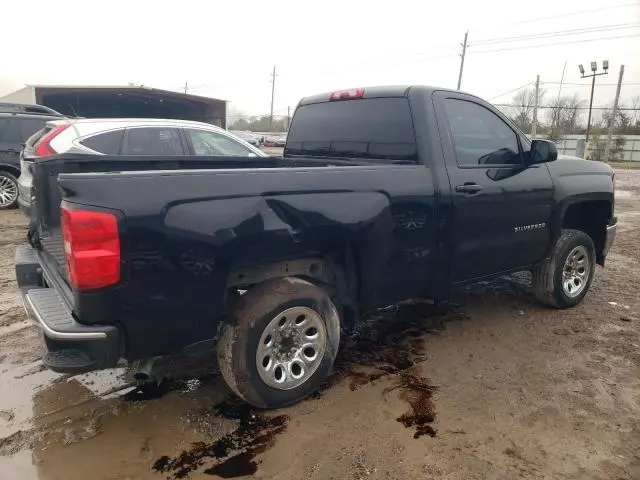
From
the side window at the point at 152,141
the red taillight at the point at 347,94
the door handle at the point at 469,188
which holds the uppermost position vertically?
the red taillight at the point at 347,94

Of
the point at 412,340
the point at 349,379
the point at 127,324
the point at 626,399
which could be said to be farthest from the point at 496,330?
the point at 127,324

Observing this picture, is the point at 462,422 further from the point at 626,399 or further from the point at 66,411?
the point at 66,411

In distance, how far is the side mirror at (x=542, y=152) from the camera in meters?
4.33

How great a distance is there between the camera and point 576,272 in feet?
16.8

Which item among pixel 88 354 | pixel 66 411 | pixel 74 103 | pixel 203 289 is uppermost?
pixel 74 103

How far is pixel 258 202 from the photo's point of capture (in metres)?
2.84

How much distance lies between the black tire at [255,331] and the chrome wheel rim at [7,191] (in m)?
8.79

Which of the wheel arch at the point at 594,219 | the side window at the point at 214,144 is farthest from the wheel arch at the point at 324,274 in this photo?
the side window at the point at 214,144

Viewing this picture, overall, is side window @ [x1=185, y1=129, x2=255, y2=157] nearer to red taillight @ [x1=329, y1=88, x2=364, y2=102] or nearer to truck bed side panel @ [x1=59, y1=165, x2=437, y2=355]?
red taillight @ [x1=329, y1=88, x2=364, y2=102]

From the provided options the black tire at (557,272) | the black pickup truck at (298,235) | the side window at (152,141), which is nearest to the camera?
the black pickup truck at (298,235)

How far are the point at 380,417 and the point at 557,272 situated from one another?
2681mm

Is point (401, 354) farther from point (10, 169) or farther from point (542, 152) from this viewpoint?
point (10, 169)

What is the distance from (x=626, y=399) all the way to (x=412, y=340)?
61.5 inches

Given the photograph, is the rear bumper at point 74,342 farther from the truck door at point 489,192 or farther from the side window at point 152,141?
the side window at point 152,141
